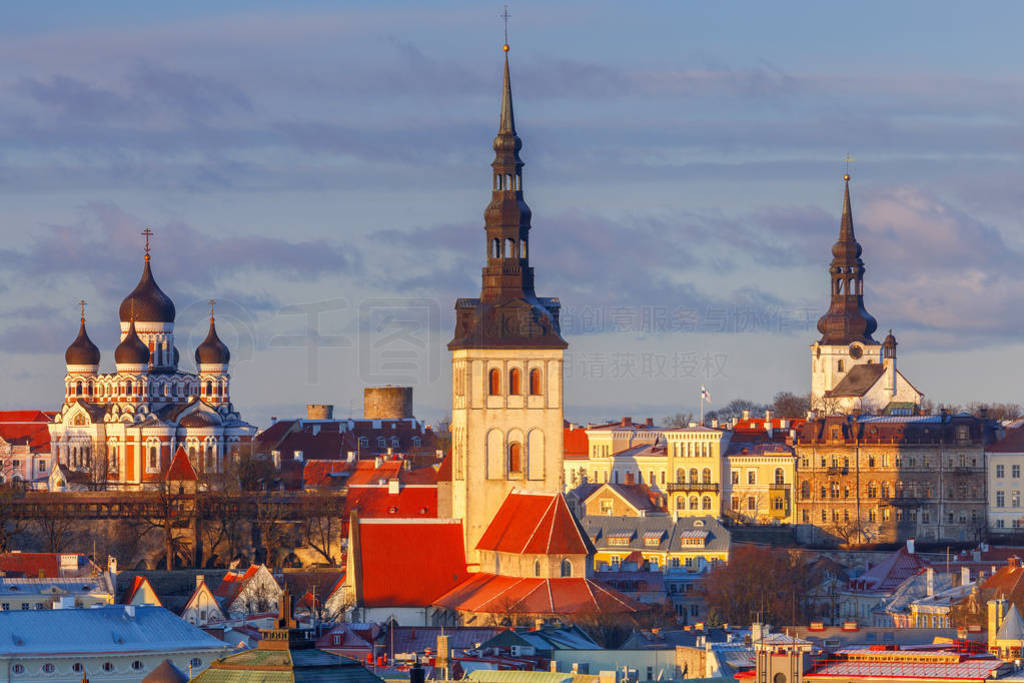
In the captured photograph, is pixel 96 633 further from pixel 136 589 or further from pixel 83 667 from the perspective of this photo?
pixel 136 589

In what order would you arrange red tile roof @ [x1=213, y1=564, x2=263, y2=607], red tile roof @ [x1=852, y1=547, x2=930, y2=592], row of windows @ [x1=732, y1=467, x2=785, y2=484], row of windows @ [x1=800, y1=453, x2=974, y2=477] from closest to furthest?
red tile roof @ [x1=213, y1=564, x2=263, y2=607] < red tile roof @ [x1=852, y1=547, x2=930, y2=592] < row of windows @ [x1=800, y1=453, x2=974, y2=477] < row of windows @ [x1=732, y1=467, x2=785, y2=484]

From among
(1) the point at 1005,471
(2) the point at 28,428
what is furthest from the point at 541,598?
(2) the point at 28,428

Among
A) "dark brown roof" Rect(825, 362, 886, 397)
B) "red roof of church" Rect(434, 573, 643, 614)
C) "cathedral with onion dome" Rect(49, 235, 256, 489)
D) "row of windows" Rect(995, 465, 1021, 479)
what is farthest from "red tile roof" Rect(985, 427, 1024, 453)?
"red roof of church" Rect(434, 573, 643, 614)

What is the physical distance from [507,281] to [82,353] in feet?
173

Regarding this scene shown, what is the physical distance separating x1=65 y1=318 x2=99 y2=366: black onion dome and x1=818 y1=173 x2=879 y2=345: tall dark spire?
42.8 meters

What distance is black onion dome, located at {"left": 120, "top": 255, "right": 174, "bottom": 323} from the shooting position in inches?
5881

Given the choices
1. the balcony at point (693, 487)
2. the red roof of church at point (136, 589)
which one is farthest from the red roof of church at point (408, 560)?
the balcony at point (693, 487)

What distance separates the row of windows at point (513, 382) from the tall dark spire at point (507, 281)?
915 millimetres

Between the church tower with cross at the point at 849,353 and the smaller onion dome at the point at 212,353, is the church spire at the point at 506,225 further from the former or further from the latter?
the church tower with cross at the point at 849,353

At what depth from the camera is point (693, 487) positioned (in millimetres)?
143375

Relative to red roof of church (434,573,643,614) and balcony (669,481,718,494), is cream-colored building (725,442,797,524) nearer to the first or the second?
balcony (669,481,718,494)

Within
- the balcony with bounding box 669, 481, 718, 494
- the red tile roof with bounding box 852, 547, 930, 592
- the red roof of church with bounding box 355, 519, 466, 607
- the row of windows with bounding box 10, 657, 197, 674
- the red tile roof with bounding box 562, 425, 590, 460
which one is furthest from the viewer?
the red tile roof with bounding box 562, 425, 590, 460

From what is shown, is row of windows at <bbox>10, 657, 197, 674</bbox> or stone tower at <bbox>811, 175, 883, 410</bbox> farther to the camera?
stone tower at <bbox>811, 175, 883, 410</bbox>

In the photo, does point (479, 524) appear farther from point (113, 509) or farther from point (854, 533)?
point (854, 533)
